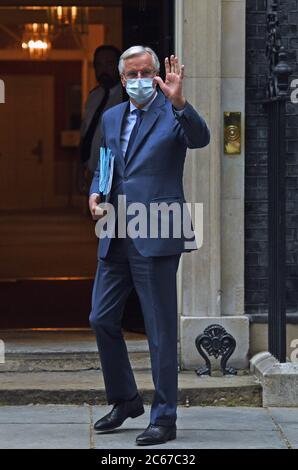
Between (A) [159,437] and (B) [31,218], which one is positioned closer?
(A) [159,437]

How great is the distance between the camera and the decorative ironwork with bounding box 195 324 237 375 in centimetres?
784

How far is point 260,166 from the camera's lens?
805 cm

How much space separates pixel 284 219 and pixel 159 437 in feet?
6.08

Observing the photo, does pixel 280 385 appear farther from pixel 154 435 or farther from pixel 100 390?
pixel 154 435

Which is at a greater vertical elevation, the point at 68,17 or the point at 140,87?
the point at 68,17

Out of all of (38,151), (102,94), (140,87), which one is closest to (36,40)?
(38,151)

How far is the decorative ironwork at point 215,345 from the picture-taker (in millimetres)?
7836

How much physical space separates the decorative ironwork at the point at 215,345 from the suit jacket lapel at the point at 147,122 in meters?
1.86

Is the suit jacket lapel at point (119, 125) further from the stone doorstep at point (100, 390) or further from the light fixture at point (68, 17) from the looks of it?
the light fixture at point (68, 17)

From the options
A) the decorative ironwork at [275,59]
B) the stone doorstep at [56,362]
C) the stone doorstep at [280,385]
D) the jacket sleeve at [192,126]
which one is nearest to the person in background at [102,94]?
the stone doorstep at [56,362]

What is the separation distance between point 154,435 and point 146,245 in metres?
1.02

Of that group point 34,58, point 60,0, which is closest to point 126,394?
point 60,0

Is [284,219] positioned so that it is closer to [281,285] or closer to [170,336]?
[281,285]

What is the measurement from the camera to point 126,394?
657 centimetres
